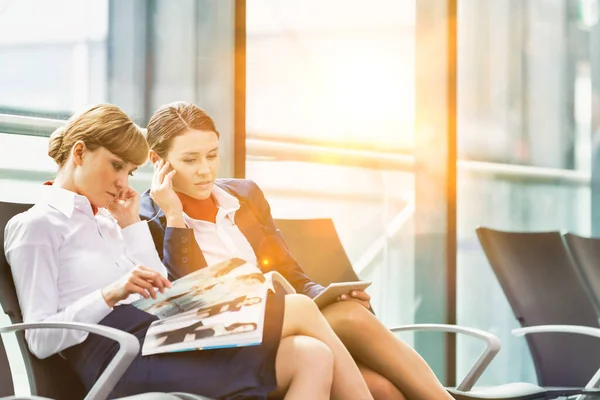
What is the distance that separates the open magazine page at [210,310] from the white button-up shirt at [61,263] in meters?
0.13

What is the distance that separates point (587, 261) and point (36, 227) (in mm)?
2343

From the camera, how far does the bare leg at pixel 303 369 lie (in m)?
1.77


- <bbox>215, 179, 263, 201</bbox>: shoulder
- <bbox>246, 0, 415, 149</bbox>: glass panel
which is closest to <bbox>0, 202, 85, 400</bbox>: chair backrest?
<bbox>215, 179, 263, 201</bbox>: shoulder

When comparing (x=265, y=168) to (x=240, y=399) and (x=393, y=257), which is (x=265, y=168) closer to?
(x=393, y=257)

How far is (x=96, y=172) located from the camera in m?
1.99

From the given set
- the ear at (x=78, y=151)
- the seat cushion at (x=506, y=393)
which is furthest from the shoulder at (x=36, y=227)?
the seat cushion at (x=506, y=393)

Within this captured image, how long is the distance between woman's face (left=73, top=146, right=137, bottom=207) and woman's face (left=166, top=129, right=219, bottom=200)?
404 millimetres

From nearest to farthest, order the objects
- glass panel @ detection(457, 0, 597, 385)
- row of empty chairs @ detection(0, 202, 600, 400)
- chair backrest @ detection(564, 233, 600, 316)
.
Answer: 1. row of empty chairs @ detection(0, 202, 600, 400)
2. chair backrest @ detection(564, 233, 600, 316)
3. glass panel @ detection(457, 0, 597, 385)

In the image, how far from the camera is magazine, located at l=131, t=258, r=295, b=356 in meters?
1.73

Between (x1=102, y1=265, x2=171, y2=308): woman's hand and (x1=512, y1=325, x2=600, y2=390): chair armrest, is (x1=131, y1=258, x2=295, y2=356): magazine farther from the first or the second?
(x1=512, y1=325, x2=600, y2=390): chair armrest

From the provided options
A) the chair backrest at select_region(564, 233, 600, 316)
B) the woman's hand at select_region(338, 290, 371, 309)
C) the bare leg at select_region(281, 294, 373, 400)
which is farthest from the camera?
the chair backrest at select_region(564, 233, 600, 316)

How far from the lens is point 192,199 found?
2469 mm

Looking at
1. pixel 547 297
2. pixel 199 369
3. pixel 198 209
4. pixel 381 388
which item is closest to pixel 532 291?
pixel 547 297

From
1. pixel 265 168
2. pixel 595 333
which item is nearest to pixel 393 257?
pixel 265 168
